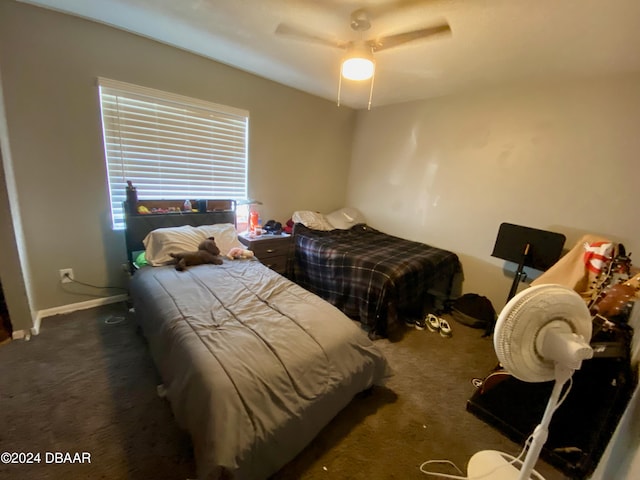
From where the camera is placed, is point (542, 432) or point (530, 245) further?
point (530, 245)

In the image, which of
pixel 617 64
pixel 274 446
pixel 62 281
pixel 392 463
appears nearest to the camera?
pixel 274 446

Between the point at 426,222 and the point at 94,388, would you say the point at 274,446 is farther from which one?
the point at 426,222

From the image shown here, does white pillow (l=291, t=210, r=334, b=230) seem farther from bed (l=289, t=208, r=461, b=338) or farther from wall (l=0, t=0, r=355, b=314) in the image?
wall (l=0, t=0, r=355, b=314)

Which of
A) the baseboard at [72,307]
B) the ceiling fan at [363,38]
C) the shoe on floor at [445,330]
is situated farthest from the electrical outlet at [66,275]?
the shoe on floor at [445,330]

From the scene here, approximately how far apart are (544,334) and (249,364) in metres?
1.11

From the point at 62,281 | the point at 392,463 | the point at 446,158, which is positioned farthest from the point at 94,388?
the point at 446,158

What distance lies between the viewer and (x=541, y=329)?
0.85 m

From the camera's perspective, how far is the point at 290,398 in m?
1.20

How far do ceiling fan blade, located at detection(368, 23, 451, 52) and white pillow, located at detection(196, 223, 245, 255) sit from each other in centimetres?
195

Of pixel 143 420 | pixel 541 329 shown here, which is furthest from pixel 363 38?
pixel 143 420

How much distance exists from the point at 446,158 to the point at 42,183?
375 centimetres

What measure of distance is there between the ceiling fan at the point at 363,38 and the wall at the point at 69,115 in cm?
125

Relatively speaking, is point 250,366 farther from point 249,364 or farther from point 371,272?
point 371,272

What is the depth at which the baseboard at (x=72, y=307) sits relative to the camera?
210 centimetres
